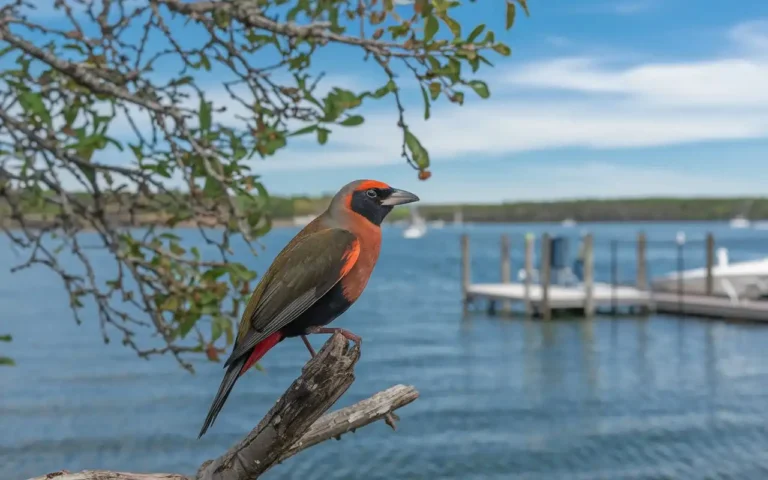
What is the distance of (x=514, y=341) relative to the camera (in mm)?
42531

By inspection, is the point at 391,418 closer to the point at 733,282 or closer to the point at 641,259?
the point at 641,259

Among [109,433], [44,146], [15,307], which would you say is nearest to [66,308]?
[15,307]

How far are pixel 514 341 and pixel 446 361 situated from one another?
17.3 feet

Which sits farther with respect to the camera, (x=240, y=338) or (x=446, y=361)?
(x=446, y=361)

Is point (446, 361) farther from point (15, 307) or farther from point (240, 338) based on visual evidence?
point (15, 307)

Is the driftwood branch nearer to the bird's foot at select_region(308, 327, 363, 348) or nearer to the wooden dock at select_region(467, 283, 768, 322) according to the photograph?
the bird's foot at select_region(308, 327, 363, 348)

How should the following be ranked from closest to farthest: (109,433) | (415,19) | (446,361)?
(415,19) < (109,433) < (446,361)

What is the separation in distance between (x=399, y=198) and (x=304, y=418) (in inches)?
35.2

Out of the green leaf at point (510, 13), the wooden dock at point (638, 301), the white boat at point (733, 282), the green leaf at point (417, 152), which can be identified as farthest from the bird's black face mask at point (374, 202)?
the white boat at point (733, 282)

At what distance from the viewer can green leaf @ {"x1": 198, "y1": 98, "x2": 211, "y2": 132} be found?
4.88 metres

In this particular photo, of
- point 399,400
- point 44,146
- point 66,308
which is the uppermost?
point 44,146

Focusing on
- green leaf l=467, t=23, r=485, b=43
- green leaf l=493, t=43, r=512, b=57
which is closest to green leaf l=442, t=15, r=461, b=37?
green leaf l=467, t=23, r=485, b=43

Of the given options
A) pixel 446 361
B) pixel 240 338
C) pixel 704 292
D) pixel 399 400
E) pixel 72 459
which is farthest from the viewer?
pixel 704 292

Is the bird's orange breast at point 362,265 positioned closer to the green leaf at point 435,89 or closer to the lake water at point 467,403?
the green leaf at point 435,89
